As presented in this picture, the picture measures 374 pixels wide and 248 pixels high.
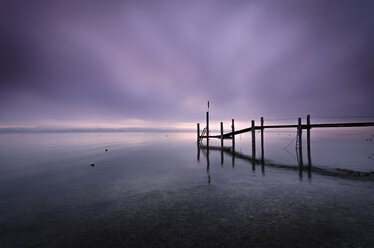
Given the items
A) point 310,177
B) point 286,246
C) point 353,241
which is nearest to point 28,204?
point 286,246

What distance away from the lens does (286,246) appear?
4301 millimetres

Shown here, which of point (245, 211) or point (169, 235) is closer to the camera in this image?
point (169, 235)

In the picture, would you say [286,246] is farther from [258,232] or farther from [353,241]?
[353,241]

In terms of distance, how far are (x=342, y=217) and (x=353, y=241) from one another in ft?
5.04

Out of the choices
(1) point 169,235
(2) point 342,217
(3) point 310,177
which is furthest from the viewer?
(3) point 310,177

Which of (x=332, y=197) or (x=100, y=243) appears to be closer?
(x=100, y=243)

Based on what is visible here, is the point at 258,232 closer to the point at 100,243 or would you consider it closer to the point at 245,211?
the point at 245,211

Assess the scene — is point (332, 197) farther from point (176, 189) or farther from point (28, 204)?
point (28, 204)

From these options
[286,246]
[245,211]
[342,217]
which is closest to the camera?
[286,246]

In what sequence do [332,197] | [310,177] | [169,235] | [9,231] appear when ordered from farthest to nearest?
1. [310,177]
2. [332,197]
3. [9,231]
4. [169,235]

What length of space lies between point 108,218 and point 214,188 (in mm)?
5621

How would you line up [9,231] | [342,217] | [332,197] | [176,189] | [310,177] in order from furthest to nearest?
[310,177], [176,189], [332,197], [342,217], [9,231]

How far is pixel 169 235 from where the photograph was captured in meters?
4.91

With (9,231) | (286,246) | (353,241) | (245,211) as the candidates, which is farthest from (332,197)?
(9,231)
